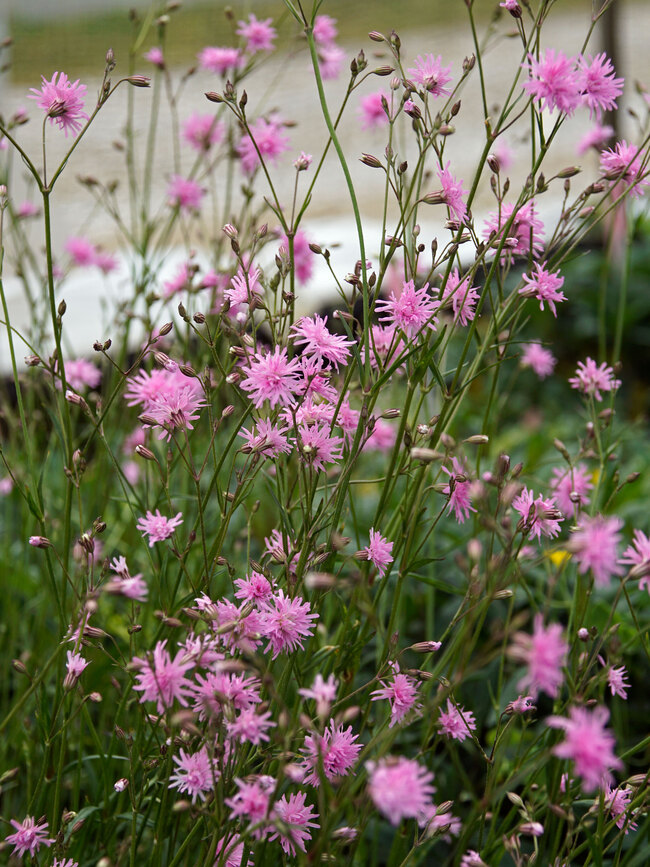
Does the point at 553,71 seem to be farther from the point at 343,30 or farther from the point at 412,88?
the point at 343,30

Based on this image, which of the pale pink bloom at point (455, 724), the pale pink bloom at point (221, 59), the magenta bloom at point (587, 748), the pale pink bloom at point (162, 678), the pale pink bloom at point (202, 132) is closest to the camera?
the magenta bloom at point (587, 748)

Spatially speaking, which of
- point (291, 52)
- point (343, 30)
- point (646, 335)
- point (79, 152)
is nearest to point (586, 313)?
point (646, 335)

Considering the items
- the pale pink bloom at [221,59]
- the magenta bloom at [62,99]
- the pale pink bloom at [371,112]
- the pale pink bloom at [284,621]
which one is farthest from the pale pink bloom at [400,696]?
the pale pink bloom at [221,59]

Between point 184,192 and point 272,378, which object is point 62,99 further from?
point 184,192

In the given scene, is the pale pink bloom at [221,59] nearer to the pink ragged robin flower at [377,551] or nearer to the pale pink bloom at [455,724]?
the pink ragged robin flower at [377,551]

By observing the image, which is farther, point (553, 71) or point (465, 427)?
point (465, 427)

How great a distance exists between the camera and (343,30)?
31.3ft

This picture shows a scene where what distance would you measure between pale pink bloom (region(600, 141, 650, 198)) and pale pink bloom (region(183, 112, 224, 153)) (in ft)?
3.25

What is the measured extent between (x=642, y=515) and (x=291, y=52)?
1262 mm

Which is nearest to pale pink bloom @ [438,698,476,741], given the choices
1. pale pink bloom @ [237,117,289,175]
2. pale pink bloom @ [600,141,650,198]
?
pale pink bloom @ [600,141,650,198]

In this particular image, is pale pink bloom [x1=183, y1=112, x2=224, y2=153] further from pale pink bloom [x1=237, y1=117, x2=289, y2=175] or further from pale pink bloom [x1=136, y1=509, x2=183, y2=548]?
pale pink bloom [x1=136, y1=509, x2=183, y2=548]

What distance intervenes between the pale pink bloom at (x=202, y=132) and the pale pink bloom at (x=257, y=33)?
237 millimetres

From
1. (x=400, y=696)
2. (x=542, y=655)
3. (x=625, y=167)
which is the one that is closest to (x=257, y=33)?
(x=625, y=167)

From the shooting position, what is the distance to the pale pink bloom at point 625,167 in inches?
44.5
